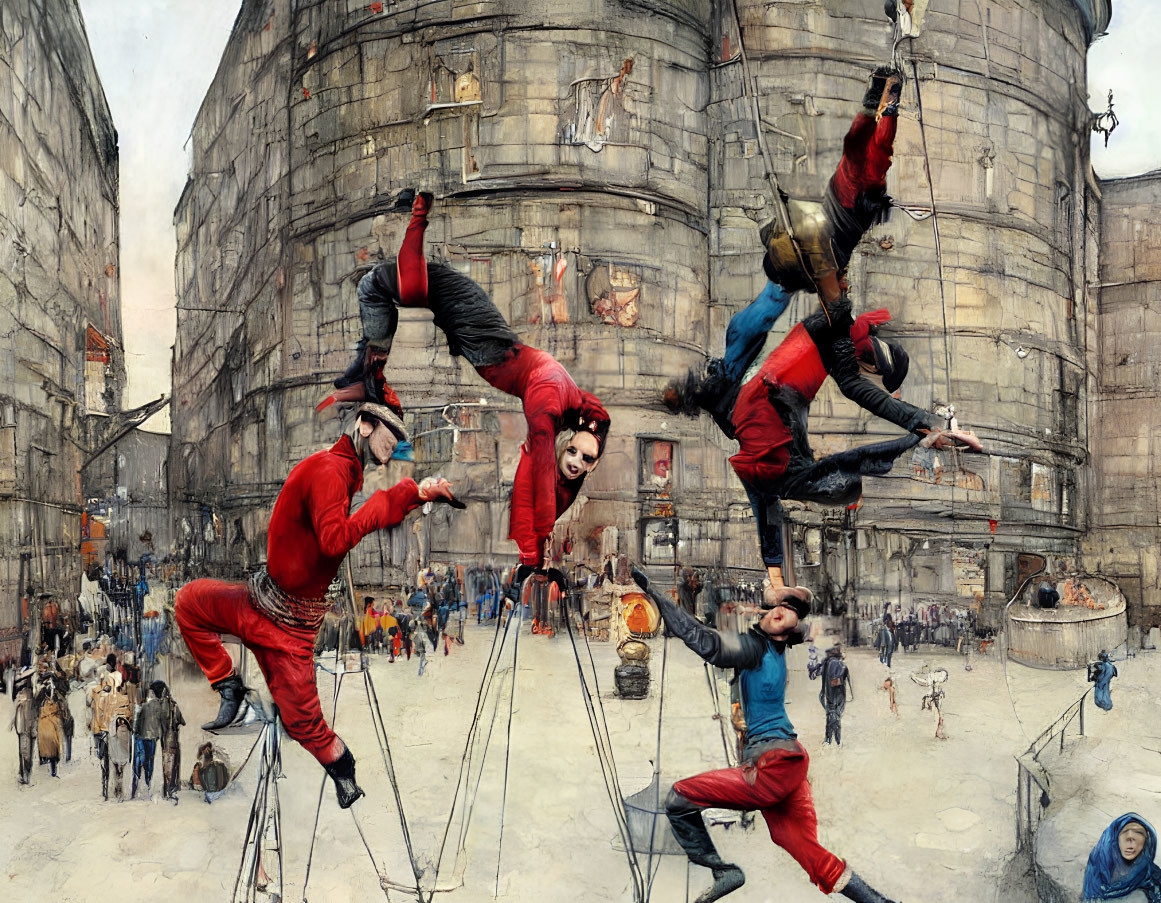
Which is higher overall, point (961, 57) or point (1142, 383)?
point (961, 57)

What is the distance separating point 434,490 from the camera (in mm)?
4371

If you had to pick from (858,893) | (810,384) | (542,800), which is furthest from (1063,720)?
(542,800)

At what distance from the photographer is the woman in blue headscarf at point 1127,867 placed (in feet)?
15.0

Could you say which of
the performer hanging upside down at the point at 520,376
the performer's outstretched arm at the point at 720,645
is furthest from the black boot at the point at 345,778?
the performer's outstretched arm at the point at 720,645

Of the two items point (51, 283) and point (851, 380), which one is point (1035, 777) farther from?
point (51, 283)

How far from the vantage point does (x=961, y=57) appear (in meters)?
5.01

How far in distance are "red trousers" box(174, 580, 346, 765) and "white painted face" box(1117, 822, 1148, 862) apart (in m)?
3.12

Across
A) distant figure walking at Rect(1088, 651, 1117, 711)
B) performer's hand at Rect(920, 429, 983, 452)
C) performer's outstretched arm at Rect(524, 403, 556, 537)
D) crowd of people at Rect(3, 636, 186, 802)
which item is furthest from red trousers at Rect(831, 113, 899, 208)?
crowd of people at Rect(3, 636, 186, 802)

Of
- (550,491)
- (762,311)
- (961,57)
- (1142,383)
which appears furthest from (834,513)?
(961,57)

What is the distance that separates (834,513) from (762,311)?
0.88 meters

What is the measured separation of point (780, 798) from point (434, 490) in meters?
1.79

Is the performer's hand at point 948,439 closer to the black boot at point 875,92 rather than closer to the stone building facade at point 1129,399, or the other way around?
the stone building facade at point 1129,399

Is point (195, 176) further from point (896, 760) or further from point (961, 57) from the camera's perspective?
point (896, 760)

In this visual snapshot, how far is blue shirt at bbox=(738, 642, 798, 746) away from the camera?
4.54 m
